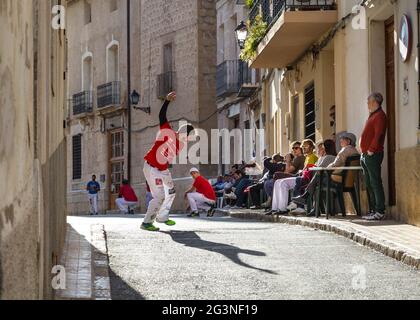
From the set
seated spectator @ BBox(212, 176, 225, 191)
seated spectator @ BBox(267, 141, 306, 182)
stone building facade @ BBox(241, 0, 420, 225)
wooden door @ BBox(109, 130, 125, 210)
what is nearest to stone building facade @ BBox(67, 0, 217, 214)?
wooden door @ BBox(109, 130, 125, 210)

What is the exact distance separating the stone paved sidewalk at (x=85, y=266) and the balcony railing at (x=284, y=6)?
7.80 metres

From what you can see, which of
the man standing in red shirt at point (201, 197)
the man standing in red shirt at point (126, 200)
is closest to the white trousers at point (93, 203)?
the man standing in red shirt at point (126, 200)

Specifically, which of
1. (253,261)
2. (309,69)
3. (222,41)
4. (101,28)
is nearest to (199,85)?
(222,41)

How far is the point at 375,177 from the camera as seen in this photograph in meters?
13.0

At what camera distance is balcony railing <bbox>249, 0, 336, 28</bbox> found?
18344 mm

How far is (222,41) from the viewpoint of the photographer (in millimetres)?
32406

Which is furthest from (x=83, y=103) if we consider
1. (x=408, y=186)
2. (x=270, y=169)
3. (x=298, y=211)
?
(x=408, y=186)

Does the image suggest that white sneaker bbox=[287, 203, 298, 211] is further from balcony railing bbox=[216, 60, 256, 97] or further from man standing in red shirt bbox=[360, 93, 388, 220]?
balcony railing bbox=[216, 60, 256, 97]

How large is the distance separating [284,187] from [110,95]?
22869mm

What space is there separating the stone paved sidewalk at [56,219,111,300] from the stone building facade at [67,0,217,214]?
21.3 meters

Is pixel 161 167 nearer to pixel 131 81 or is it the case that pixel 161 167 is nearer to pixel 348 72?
pixel 348 72

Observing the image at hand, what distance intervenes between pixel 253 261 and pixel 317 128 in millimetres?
10637
